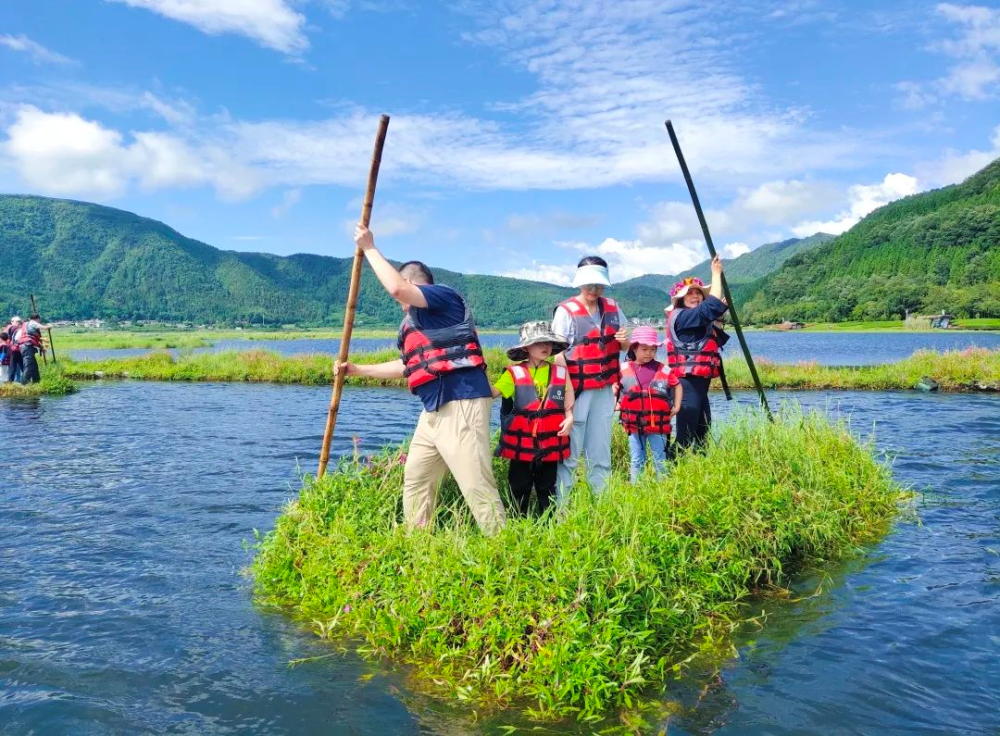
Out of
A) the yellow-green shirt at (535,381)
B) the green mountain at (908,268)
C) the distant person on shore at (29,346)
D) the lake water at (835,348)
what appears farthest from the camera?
the green mountain at (908,268)

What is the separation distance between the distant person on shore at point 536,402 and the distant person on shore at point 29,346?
25.1m

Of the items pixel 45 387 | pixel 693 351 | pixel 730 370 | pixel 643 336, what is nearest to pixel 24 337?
pixel 45 387

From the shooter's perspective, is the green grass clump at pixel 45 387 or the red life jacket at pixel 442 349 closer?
the red life jacket at pixel 442 349

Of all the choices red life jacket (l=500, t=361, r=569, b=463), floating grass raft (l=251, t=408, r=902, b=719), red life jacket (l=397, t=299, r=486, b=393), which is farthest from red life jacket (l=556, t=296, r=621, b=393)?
red life jacket (l=397, t=299, r=486, b=393)

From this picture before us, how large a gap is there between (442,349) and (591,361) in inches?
79.7

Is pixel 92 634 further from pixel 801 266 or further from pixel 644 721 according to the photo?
pixel 801 266

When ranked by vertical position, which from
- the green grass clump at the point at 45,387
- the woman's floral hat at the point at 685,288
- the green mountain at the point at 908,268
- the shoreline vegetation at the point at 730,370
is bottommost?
the green grass clump at the point at 45,387

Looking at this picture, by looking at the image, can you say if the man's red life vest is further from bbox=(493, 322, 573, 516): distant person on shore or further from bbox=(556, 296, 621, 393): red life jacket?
bbox=(556, 296, 621, 393): red life jacket

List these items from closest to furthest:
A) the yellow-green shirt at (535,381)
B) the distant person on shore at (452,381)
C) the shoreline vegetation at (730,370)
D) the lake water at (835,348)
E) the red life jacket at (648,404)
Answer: the distant person on shore at (452,381) → the yellow-green shirt at (535,381) → the red life jacket at (648,404) → the shoreline vegetation at (730,370) → the lake water at (835,348)

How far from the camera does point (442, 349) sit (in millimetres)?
6227

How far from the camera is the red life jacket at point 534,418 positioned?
7.06 meters

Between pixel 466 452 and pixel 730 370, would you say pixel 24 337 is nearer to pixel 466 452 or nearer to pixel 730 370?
pixel 466 452

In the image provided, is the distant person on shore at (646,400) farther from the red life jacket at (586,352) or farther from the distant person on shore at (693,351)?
the red life jacket at (586,352)

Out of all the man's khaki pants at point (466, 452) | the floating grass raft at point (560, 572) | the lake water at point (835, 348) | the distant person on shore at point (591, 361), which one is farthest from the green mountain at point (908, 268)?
the man's khaki pants at point (466, 452)
